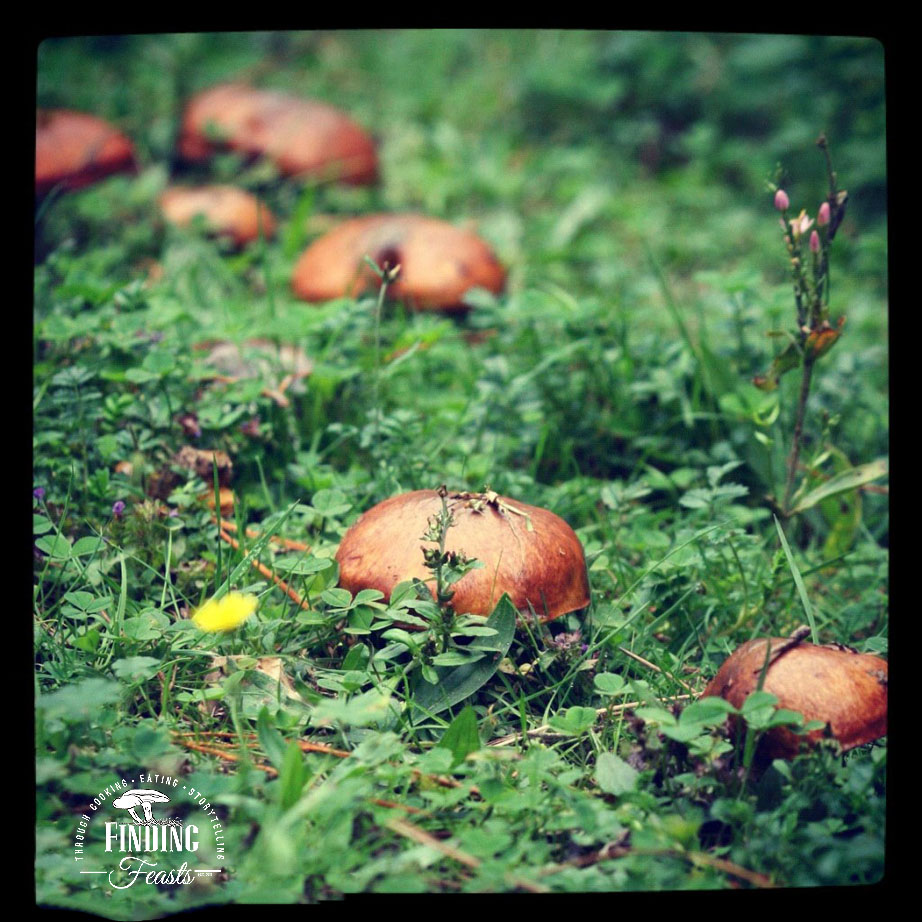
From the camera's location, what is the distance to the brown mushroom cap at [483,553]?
4.66 ft

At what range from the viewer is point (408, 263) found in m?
2.77

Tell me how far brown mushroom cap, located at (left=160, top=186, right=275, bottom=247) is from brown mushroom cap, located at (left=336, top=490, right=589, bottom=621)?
187 cm

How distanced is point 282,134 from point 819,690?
287 centimetres

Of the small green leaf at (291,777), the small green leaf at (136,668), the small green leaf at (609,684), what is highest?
the small green leaf at (136,668)

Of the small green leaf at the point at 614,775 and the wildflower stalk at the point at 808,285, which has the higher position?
the wildflower stalk at the point at 808,285

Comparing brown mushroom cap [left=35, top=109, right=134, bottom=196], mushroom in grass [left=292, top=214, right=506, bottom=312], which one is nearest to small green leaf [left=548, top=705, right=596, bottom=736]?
mushroom in grass [left=292, top=214, right=506, bottom=312]

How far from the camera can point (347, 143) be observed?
350 centimetres

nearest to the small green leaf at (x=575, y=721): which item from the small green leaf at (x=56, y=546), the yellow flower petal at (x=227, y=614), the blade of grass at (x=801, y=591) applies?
the blade of grass at (x=801, y=591)

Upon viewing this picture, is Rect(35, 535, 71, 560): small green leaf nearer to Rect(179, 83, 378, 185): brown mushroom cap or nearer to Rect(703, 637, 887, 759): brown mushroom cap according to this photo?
Rect(703, 637, 887, 759): brown mushroom cap

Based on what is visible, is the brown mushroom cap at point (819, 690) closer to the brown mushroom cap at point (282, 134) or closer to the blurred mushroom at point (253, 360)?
the blurred mushroom at point (253, 360)

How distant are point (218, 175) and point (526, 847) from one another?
2.96 meters

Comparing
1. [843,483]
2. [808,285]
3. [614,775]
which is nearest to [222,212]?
[808,285]

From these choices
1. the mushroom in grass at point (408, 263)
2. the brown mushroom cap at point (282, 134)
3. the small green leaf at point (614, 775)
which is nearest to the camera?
the small green leaf at point (614, 775)

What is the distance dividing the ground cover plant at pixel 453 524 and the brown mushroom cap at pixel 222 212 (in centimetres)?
6
